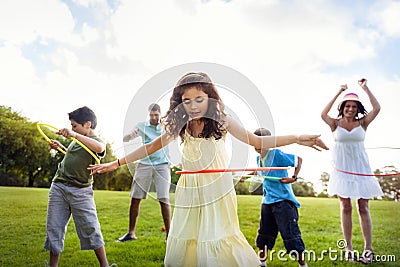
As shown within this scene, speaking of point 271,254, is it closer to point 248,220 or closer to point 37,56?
point 248,220

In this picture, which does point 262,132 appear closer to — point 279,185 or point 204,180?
point 204,180

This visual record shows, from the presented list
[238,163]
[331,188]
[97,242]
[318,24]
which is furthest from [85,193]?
[318,24]

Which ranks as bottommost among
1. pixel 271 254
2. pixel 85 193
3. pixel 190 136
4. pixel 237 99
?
pixel 271 254

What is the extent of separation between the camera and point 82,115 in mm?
2738

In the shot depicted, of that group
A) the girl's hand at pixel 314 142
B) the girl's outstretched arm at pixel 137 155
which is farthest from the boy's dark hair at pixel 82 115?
the girl's hand at pixel 314 142

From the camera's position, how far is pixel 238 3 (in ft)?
14.4

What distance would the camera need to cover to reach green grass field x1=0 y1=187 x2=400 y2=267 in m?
3.10

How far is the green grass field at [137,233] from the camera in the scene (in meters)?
3.10

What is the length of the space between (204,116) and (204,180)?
319 millimetres

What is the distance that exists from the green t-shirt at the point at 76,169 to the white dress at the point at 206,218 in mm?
845

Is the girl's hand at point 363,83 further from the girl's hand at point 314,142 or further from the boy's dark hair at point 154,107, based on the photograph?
the boy's dark hair at point 154,107

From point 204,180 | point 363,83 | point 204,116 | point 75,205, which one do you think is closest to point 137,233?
point 75,205

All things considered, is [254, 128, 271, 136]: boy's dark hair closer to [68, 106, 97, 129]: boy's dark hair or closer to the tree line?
[68, 106, 97, 129]: boy's dark hair

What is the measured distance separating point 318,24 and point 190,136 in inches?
128
